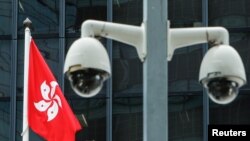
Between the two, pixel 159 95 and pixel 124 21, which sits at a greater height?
pixel 124 21

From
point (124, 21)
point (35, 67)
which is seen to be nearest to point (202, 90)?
point (124, 21)

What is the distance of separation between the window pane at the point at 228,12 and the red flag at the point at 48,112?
231 inches

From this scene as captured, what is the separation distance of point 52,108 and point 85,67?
7995 millimetres

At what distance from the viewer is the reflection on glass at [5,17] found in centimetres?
1895

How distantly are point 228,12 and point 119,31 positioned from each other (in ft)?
42.4

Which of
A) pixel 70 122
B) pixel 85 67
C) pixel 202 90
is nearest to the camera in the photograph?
pixel 85 67

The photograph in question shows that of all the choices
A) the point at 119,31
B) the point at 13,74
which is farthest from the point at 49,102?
the point at 119,31

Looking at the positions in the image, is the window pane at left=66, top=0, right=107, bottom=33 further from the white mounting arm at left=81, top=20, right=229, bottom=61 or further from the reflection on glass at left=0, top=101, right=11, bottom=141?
the white mounting arm at left=81, top=20, right=229, bottom=61

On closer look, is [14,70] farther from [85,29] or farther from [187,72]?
[85,29]

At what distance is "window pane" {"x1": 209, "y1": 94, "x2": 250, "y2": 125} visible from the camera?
18078 mm

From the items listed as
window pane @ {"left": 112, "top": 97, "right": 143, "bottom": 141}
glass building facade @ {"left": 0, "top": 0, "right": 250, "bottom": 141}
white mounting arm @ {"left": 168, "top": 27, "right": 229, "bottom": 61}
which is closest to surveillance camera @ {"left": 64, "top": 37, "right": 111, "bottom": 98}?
white mounting arm @ {"left": 168, "top": 27, "right": 229, "bottom": 61}

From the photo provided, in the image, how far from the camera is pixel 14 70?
18828 mm

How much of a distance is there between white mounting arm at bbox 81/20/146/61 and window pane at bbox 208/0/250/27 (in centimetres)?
1278

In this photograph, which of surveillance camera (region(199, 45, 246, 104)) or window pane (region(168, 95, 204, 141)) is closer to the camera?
surveillance camera (region(199, 45, 246, 104))
